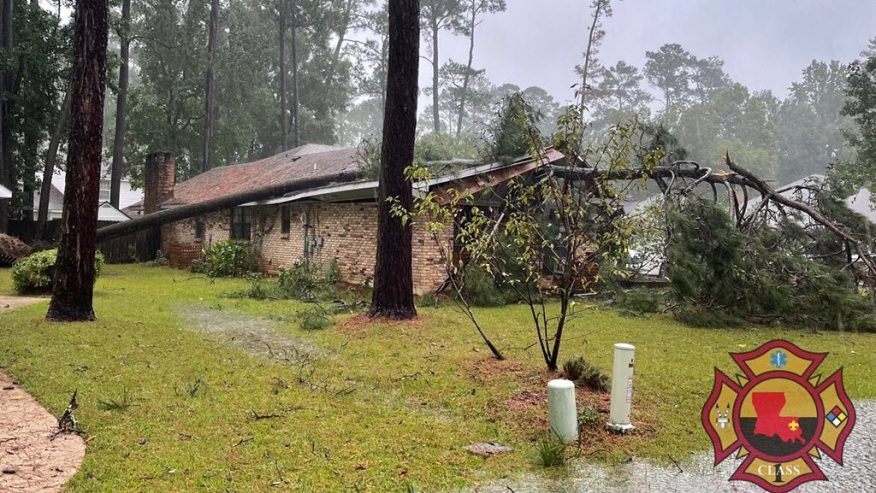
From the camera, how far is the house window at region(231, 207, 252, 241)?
62.6ft

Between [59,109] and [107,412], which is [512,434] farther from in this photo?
[59,109]

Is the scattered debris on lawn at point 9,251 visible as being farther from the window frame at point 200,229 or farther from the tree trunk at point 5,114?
the window frame at point 200,229

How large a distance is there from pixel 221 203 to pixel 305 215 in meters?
3.51

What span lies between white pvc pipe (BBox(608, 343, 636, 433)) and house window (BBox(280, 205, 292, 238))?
14.1 metres

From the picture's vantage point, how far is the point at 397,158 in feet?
29.3

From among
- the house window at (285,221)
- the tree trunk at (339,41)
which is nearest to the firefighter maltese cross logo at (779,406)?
the house window at (285,221)

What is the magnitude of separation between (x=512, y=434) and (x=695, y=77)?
215ft

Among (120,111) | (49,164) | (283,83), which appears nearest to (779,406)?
(49,164)

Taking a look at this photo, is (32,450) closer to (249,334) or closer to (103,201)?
(249,334)

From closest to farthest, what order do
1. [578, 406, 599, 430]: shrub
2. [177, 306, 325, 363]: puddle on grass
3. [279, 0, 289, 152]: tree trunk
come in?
[578, 406, 599, 430]: shrub < [177, 306, 325, 363]: puddle on grass < [279, 0, 289, 152]: tree trunk

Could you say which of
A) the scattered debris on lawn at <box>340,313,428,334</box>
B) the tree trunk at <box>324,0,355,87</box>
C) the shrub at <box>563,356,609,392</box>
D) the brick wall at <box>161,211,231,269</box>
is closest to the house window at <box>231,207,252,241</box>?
the brick wall at <box>161,211,231,269</box>

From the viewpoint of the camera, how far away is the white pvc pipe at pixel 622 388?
13.5 ft

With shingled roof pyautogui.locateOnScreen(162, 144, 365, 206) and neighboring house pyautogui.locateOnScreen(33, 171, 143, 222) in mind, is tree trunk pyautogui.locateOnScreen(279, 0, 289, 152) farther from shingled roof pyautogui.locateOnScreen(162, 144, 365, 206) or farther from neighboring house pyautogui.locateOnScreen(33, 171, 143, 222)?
neighboring house pyautogui.locateOnScreen(33, 171, 143, 222)

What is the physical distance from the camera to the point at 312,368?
631cm
